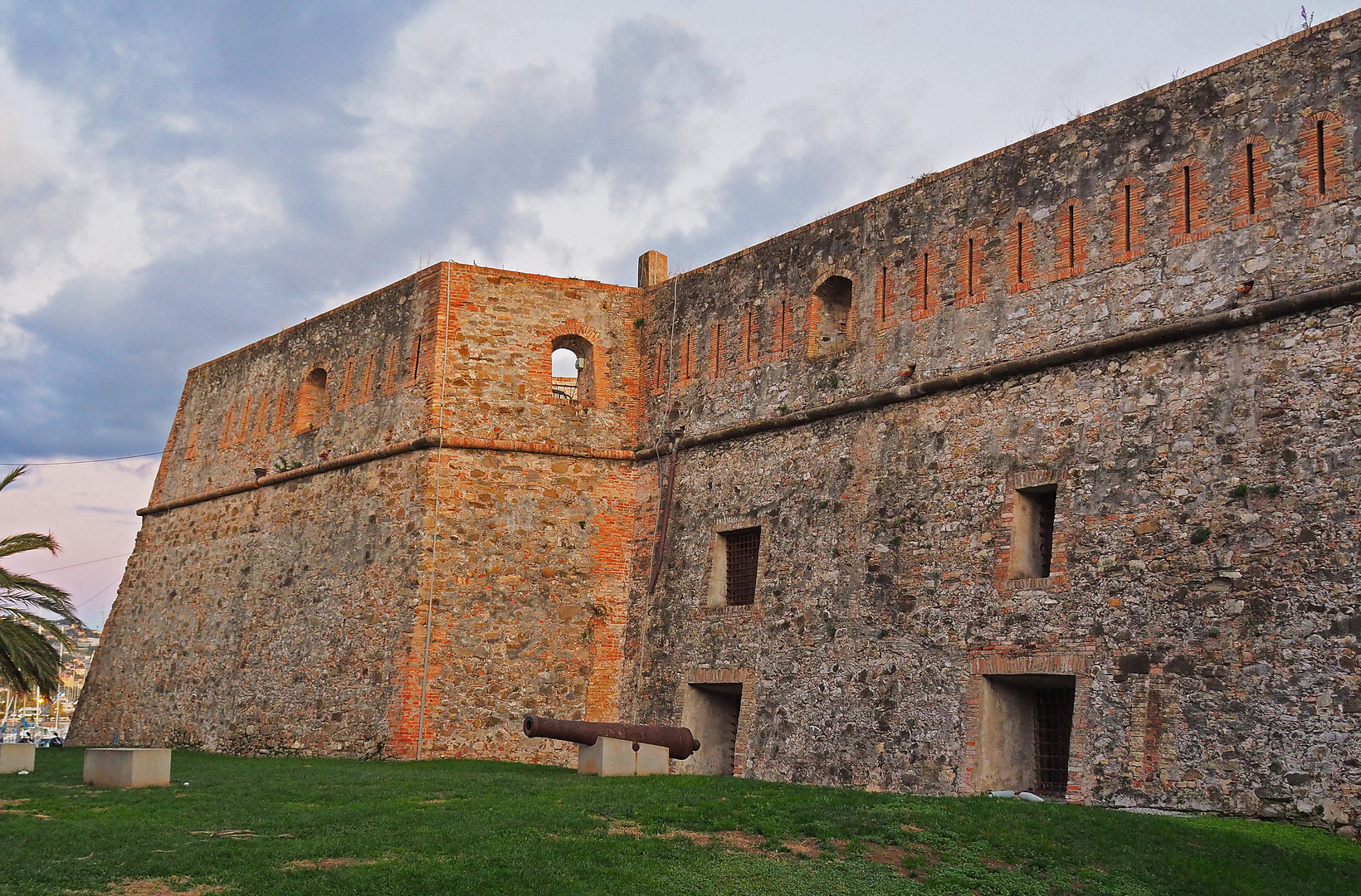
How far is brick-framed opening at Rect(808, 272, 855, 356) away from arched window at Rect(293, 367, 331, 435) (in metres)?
8.44

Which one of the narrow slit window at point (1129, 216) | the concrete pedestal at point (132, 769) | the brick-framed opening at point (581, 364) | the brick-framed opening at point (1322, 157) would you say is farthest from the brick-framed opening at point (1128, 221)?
the concrete pedestal at point (132, 769)

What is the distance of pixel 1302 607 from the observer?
9984mm

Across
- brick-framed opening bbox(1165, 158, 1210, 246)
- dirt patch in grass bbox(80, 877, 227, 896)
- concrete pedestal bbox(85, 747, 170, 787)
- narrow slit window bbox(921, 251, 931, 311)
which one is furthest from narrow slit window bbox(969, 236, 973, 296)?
dirt patch in grass bbox(80, 877, 227, 896)

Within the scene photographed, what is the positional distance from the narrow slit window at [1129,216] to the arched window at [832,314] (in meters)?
3.72

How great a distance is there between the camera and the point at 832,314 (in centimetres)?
1540

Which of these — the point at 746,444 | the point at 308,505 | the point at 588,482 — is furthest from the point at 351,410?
the point at 746,444

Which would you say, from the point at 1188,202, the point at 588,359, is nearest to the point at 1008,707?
the point at 1188,202

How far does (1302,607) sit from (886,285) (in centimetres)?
601

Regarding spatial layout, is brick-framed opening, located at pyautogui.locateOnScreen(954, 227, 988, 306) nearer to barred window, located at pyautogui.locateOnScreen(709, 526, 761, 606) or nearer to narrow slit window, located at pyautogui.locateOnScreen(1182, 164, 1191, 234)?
narrow slit window, located at pyautogui.locateOnScreen(1182, 164, 1191, 234)

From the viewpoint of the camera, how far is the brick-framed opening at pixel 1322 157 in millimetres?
10766

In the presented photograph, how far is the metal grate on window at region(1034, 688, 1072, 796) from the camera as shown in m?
11.8

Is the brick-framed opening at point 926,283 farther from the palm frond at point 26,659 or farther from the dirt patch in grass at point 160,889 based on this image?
the palm frond at point 26,659

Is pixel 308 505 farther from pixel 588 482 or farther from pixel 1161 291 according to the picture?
pixel 1161 291

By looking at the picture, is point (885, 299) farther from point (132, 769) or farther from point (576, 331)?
point (132, 769)
